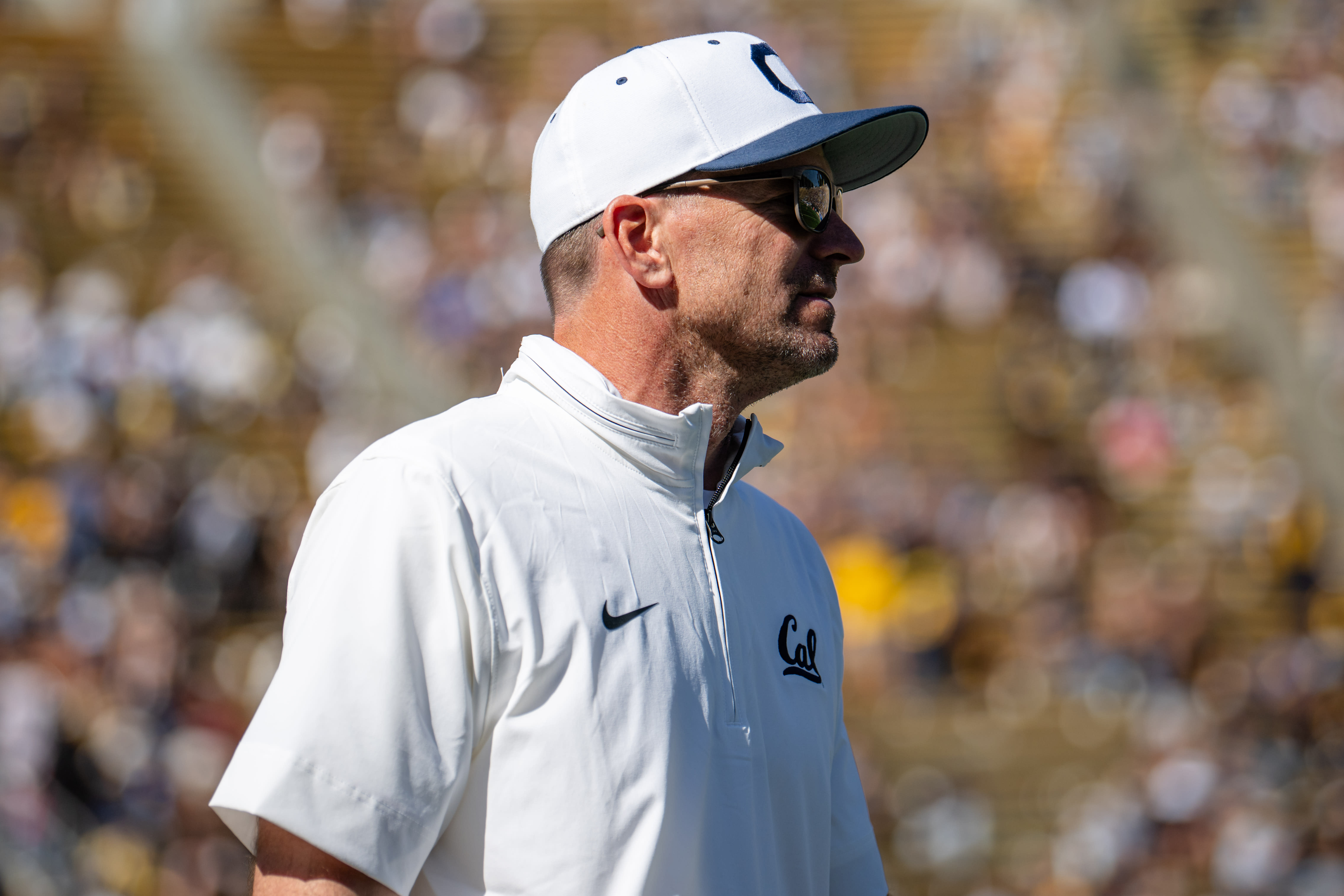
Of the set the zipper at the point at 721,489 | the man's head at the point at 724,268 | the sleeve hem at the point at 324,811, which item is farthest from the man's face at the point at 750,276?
the sleeve hem at the point at 324,811

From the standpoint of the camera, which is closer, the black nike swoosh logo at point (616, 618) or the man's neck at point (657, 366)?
the black nike swoosh logo at point (616, 618)

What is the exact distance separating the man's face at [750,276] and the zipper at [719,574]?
146mm

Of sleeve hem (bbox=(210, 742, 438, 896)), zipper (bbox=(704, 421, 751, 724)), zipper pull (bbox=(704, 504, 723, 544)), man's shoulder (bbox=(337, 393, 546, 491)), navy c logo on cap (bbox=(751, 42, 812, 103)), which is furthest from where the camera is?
navy c logo on cap (bbox=(751, 42, 812, 103))

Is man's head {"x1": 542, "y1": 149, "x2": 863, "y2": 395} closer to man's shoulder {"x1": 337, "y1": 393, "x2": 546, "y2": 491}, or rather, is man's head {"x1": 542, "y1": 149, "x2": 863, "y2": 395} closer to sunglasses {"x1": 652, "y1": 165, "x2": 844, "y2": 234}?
sunglasses {"x1": 652, "y1": 165, "x2": 844, "y2": 234}

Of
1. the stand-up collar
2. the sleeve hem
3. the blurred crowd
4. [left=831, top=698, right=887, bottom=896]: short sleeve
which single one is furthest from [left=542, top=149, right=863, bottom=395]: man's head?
the blurred crowd

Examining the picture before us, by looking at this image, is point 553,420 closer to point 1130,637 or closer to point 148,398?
point 1130,637

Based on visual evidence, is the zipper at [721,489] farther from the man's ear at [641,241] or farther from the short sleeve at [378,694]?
the short sleeve at [378,694]

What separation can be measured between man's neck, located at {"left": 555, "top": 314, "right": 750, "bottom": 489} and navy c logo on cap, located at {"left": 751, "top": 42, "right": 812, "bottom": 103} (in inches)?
13.7

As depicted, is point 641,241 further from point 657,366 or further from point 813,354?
point 813,354

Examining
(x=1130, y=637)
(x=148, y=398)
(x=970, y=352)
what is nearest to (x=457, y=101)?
(x=148, y=398)

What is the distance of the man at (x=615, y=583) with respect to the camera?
1473mm

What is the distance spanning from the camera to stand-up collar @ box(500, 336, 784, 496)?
1.75 metres

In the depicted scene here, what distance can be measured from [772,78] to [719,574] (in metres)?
0.66

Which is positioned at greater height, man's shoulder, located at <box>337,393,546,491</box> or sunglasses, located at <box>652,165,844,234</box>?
sunglasses, located at <box>652,165,844,234</box>
